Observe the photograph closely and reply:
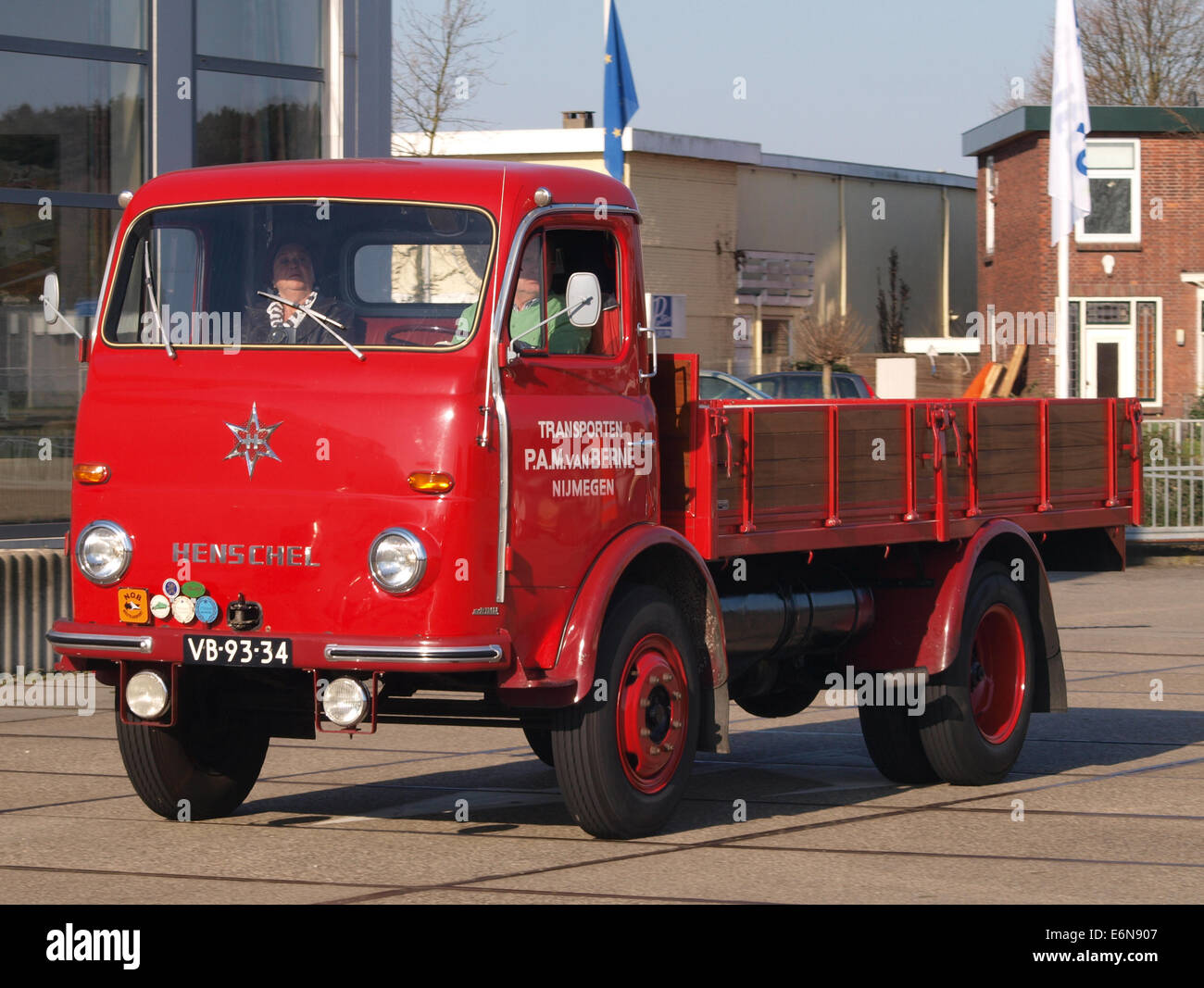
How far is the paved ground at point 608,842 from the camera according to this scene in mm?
6734

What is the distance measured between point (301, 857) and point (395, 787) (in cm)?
192

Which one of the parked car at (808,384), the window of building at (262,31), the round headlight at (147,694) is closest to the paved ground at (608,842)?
the round headlight at (147,694)

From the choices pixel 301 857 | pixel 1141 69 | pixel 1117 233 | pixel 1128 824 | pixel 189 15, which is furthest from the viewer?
pixel 1141 69

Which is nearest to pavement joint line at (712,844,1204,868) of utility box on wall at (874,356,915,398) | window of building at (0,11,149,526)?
window of building at (0,11,149,526)

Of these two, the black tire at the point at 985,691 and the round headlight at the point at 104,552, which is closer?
the round headlight at the point at 104,552

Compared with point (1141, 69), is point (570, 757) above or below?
below

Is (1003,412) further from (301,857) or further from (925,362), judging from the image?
(925,362)

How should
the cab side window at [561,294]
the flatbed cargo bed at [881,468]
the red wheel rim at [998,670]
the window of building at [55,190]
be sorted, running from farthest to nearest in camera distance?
the window of building at [55,190] < the red wheel rim at [998,670] < the flatbed cargo bed at [881,468] < the cab side window at [561,294]

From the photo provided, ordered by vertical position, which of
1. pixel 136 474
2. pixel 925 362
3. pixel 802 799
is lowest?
pixel 802 799

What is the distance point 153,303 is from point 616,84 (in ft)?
41.5

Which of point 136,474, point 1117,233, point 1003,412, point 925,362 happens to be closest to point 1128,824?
point 1003,412

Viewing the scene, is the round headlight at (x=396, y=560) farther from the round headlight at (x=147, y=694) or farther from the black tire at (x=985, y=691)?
the black tire at (x=985, y=691)

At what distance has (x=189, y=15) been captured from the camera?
16.2 meters

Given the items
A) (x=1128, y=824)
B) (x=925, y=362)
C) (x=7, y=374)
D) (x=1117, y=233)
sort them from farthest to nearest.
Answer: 1. (x=925, y=362)
2. (x=1117, y=233)
3. (x=7, y=374)
4. (x=1128, y=824)
